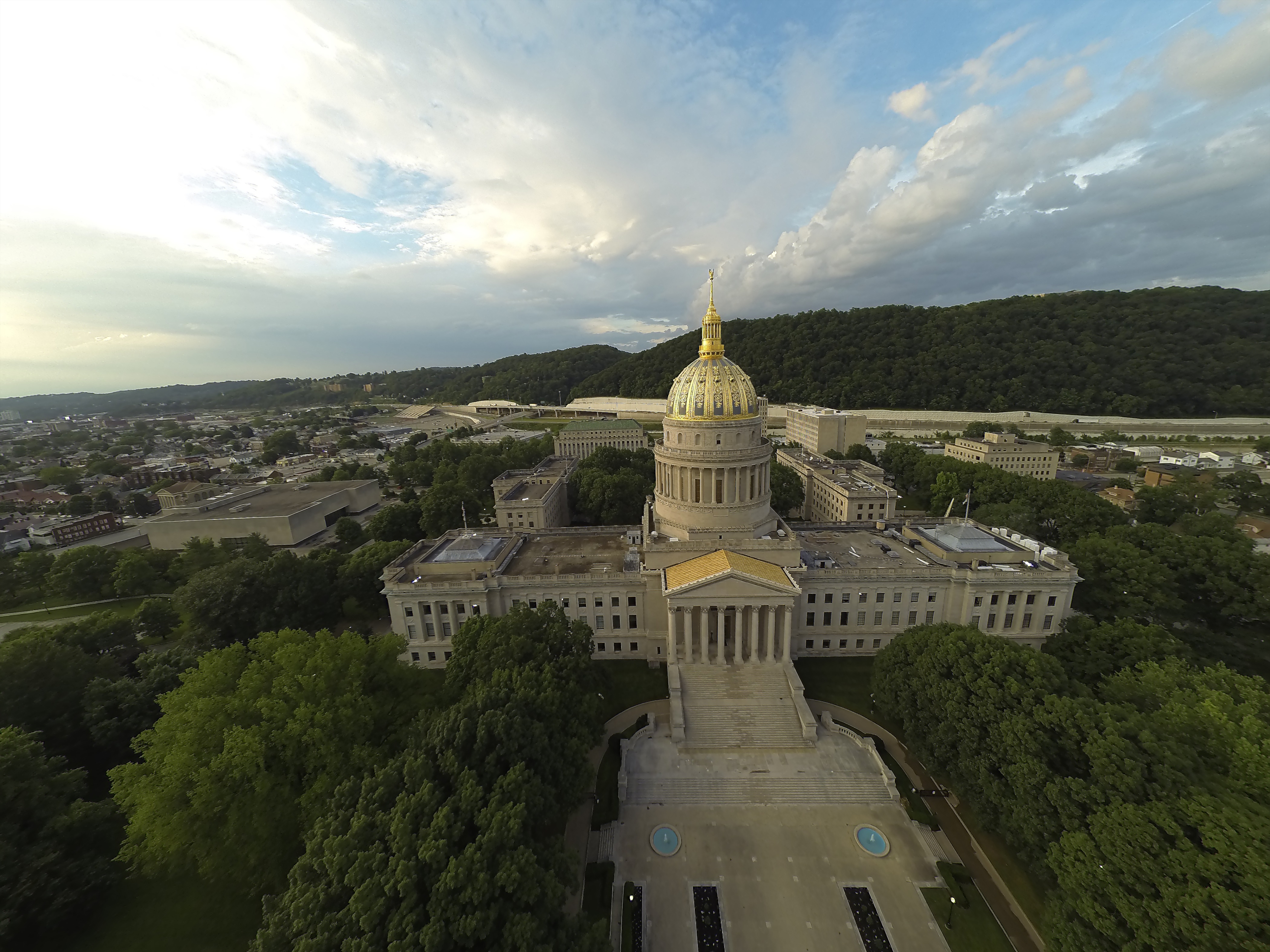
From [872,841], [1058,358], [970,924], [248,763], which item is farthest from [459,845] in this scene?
[1058,358]

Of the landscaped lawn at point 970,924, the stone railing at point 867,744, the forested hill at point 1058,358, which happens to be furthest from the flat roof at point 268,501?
the forested hill at point 1058,358

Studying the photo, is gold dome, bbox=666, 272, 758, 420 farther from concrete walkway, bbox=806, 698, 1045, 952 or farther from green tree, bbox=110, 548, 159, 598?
green tree, bbox=110, 548, 159, 598

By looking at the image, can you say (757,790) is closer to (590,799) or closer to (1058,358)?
(590,799)

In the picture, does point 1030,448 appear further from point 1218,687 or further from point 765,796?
point 765,796

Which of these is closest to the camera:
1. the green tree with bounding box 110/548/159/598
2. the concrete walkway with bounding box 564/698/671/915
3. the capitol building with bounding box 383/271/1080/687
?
the concrete walkway with bounding box 564/698/671/915

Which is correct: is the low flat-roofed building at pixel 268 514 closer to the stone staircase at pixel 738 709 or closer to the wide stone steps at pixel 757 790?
the stone staircase at pixel 738 709

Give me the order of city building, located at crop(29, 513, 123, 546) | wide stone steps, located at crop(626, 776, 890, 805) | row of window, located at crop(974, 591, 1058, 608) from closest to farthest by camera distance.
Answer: wide stone steps, located at crop(626, 776, 890, 805)
row of window, located at crop(974, 591, 1058, 608)
city building, located at crop(29, 513, 123, 546)

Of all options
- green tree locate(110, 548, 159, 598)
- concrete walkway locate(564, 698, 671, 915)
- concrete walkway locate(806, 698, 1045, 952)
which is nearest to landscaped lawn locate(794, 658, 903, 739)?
concrete walkway locate(806, 698, 1045, 952)
